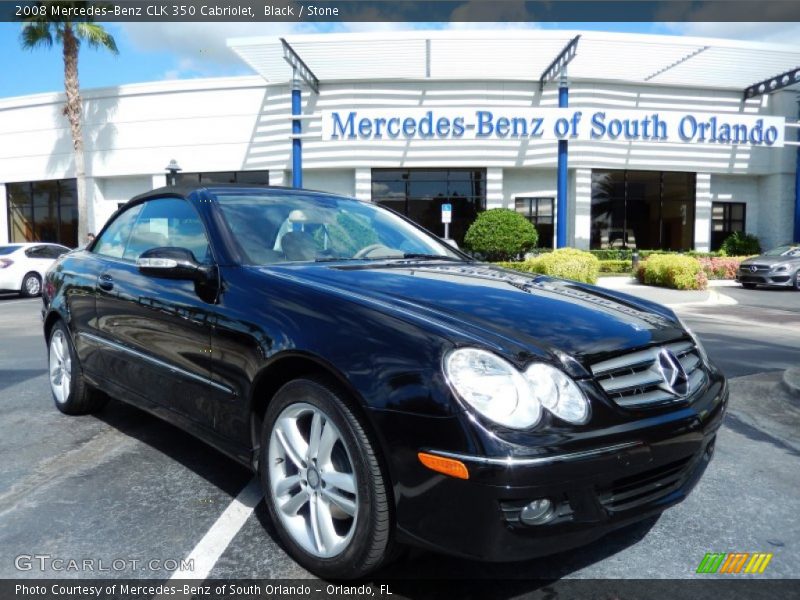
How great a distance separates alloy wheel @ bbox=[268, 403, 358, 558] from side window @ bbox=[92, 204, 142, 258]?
7.22ft

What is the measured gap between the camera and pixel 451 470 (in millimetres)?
1968

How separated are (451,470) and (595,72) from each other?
25.1 m

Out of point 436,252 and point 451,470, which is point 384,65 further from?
Result: point 451,470

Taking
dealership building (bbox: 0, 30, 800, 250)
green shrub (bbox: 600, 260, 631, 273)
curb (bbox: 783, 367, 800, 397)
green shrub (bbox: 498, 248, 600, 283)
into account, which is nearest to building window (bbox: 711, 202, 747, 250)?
dealership building (bbox: 0, 30, 800, 250)

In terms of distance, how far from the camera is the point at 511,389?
2035 mm

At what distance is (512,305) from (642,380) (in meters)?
0.58

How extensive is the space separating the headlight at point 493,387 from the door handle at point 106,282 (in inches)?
104

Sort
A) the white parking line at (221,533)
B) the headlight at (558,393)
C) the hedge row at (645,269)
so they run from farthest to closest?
1. the hedge row at (645,269)
2. the white parking line at (221,533)
3. the headlight at (558,393)

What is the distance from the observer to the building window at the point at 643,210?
2600 cm

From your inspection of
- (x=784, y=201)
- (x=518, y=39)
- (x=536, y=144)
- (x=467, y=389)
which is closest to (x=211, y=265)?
(x=467, y=389)

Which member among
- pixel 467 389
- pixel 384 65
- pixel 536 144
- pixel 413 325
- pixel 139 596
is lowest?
pixel 139 596

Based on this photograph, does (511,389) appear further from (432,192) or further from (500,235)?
(432,192)

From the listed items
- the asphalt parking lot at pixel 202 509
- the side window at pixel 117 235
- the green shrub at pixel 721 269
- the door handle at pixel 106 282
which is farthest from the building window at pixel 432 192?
the door handle at pixel 106 282

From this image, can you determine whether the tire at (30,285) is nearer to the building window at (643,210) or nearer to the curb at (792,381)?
the curb at (792,381)
